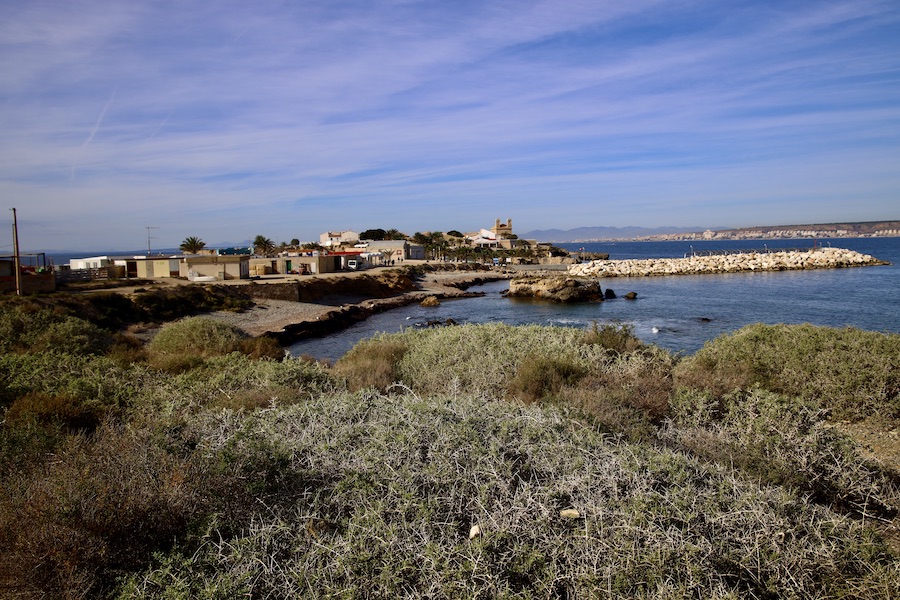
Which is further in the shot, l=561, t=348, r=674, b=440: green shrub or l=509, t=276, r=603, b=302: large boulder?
l=509, t=276, r=603, b=302: large boulder

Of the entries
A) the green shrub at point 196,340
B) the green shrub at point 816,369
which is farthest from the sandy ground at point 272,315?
the green shrub at point 816,369

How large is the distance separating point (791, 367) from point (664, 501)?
7348mm

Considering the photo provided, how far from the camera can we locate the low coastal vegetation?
139 inches

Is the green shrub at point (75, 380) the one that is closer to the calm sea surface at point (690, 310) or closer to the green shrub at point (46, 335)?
the green shrub at point (46, 335)

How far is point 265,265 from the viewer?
187 ft

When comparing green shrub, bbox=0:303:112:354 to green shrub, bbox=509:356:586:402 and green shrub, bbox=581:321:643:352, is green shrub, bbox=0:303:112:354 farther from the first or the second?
green shrub, bbox=581:321:643:352

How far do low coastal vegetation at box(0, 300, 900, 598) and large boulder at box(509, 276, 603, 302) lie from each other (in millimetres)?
42430

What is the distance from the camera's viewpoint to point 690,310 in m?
39.3

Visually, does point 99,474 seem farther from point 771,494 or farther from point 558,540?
point 771,494

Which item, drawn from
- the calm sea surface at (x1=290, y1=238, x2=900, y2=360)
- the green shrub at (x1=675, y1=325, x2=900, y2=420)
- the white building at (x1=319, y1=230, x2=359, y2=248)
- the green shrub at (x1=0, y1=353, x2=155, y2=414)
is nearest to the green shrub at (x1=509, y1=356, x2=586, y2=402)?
the green shrub at (x1=675, y1=325, x2=900, y2=420)

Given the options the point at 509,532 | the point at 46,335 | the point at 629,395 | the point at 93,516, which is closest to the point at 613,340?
the point at 629,395

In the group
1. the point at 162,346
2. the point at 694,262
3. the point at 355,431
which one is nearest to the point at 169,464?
the point at 355,431

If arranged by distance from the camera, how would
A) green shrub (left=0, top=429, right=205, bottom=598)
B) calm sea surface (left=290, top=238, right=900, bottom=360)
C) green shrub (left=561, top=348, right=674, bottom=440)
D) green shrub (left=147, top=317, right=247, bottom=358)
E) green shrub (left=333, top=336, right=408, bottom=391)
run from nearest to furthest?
green shrub (left=0, top=429, right=205, bottom=598), green shrub (left=561, top=348, right=674, bottom=440), green shrub (left=333, top=336, right=408, bottom=391), green shrub (left=147, top=317, right=247, bottom=358), calm sea surface (left=290, top=238, right=900, bottom=360)

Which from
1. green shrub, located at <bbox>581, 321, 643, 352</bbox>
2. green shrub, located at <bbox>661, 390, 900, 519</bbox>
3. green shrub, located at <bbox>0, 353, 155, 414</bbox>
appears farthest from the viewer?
green shrub, located at <bbox>581, 321, 643, 352</bbox>
